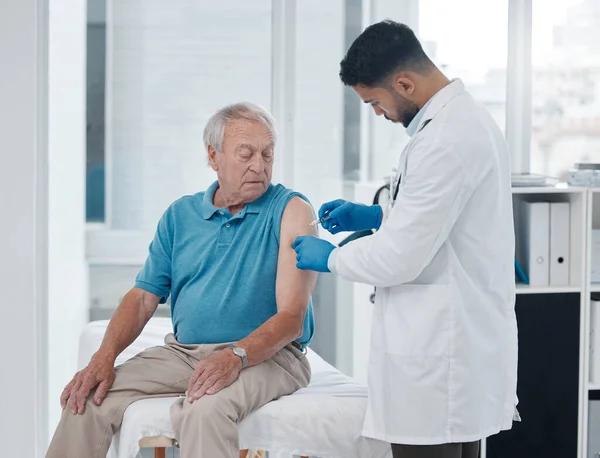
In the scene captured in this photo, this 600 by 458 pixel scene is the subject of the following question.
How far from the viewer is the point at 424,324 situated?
1.68 m

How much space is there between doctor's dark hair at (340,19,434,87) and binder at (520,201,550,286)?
1103 mm

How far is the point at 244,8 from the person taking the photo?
10.7 feet

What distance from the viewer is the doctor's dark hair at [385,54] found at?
170 centimetres

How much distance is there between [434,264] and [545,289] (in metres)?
1.11

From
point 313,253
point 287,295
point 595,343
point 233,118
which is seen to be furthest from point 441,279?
point 595,343

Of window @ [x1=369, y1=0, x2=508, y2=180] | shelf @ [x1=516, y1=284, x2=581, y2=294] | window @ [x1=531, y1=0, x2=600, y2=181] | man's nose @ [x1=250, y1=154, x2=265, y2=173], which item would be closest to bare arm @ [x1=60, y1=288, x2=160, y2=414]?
man's nose @ [x1=250, y1=154, x2=265, y2=173]

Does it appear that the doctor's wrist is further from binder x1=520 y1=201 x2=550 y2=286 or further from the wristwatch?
binder x1=520 y1=201 x2=550 y2=286

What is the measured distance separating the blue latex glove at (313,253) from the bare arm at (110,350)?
49 centimetres

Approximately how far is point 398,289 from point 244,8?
1879mm

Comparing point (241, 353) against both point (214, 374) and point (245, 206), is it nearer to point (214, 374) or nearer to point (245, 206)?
point (214, 374)

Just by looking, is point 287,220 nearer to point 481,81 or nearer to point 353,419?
point 353,419
